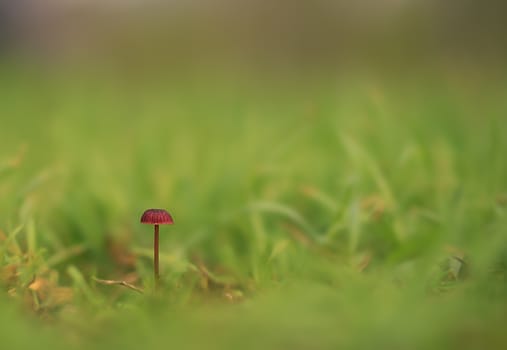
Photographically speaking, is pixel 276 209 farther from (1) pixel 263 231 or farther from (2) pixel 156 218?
(2) pixel 156 218

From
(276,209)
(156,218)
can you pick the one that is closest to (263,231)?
(276,209)

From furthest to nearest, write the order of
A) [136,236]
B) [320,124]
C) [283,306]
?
[320,124]
[136,236]
[283,306]

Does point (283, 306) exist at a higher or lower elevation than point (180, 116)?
lower

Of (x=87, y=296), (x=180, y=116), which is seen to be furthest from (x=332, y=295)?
(x=180, y=116)

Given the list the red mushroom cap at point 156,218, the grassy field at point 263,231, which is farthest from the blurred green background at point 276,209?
the red mushroom cap at point 156,218

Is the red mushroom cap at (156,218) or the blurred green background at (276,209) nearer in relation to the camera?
the blurred green background at (276,209)

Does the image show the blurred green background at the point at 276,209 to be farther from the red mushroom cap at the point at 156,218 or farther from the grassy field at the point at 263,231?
the red mushroom cap at the point at 156,218

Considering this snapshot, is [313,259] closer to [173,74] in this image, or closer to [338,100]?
[338,100]

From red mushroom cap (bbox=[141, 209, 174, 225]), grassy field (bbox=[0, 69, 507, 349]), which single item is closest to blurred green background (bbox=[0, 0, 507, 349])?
grassy field (bbox=[0, 69, 507, 349])
